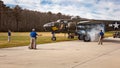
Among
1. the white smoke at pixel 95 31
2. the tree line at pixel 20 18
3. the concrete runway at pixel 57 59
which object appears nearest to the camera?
the concrete runway at pixel 57 59

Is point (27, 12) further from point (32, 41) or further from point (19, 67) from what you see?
point (19, 67)

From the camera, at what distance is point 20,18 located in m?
142

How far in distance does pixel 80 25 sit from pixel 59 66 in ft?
93.7

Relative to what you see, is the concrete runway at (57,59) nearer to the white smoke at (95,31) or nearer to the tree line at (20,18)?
the white smoke at (95,31)

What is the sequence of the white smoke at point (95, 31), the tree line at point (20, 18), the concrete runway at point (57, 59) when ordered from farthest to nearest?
the tree line at point (20, 18), the white smoke at point (95, 31), the concrete runway at point (57, 59)

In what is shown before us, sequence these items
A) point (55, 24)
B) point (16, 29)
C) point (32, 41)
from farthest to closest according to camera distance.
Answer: point (16, 29)
point (55, 24)
point (32, 41)

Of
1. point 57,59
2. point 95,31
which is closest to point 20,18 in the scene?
point 95,31

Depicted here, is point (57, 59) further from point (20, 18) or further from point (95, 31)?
point (20, 18)

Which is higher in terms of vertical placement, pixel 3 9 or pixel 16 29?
pixel 3 9

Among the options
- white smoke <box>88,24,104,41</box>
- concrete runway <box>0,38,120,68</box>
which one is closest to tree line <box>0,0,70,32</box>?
white smoke <box>88,24,104,41</box>

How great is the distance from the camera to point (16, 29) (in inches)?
5128

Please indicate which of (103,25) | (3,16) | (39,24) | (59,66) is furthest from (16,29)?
(59,66)

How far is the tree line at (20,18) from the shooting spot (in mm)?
130125

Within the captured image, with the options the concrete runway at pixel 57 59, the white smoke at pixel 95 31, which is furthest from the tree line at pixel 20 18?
the concrete runway at pixel 57 59
